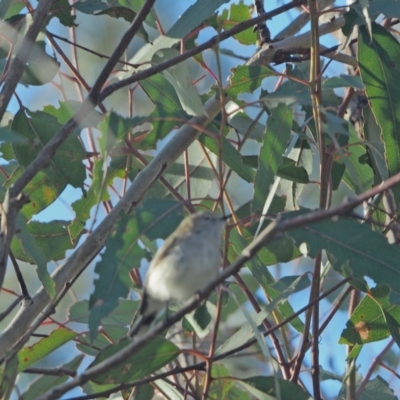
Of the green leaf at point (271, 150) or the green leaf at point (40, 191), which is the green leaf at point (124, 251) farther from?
the green leaf at point (40, 191)

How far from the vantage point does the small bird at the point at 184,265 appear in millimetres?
2113

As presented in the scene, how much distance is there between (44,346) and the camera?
2482 mm

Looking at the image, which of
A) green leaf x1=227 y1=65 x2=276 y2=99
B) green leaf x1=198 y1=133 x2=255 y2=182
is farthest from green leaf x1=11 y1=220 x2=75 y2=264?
green leaf x1=227 y1=65 x2=276 y2=99

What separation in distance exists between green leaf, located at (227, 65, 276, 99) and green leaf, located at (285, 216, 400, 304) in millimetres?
686

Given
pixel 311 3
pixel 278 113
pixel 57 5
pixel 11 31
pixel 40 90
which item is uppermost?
pixel 40 90

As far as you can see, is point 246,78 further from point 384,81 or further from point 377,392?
point 377,392

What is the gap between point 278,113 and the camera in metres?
2.21

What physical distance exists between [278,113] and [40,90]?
5.40m

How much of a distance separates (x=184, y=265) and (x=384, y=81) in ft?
2.84

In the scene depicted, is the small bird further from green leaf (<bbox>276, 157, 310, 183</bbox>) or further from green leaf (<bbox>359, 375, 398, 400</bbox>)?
green leaf (<bbox>359, 375, 398, 400</bbox>)

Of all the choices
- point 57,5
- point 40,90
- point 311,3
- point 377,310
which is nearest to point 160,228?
point 311,3

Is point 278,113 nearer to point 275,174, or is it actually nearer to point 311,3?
point 275,174

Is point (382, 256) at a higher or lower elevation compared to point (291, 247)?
lower

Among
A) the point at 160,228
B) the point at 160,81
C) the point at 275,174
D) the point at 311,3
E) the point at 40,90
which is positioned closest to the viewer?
the point at 160,228
